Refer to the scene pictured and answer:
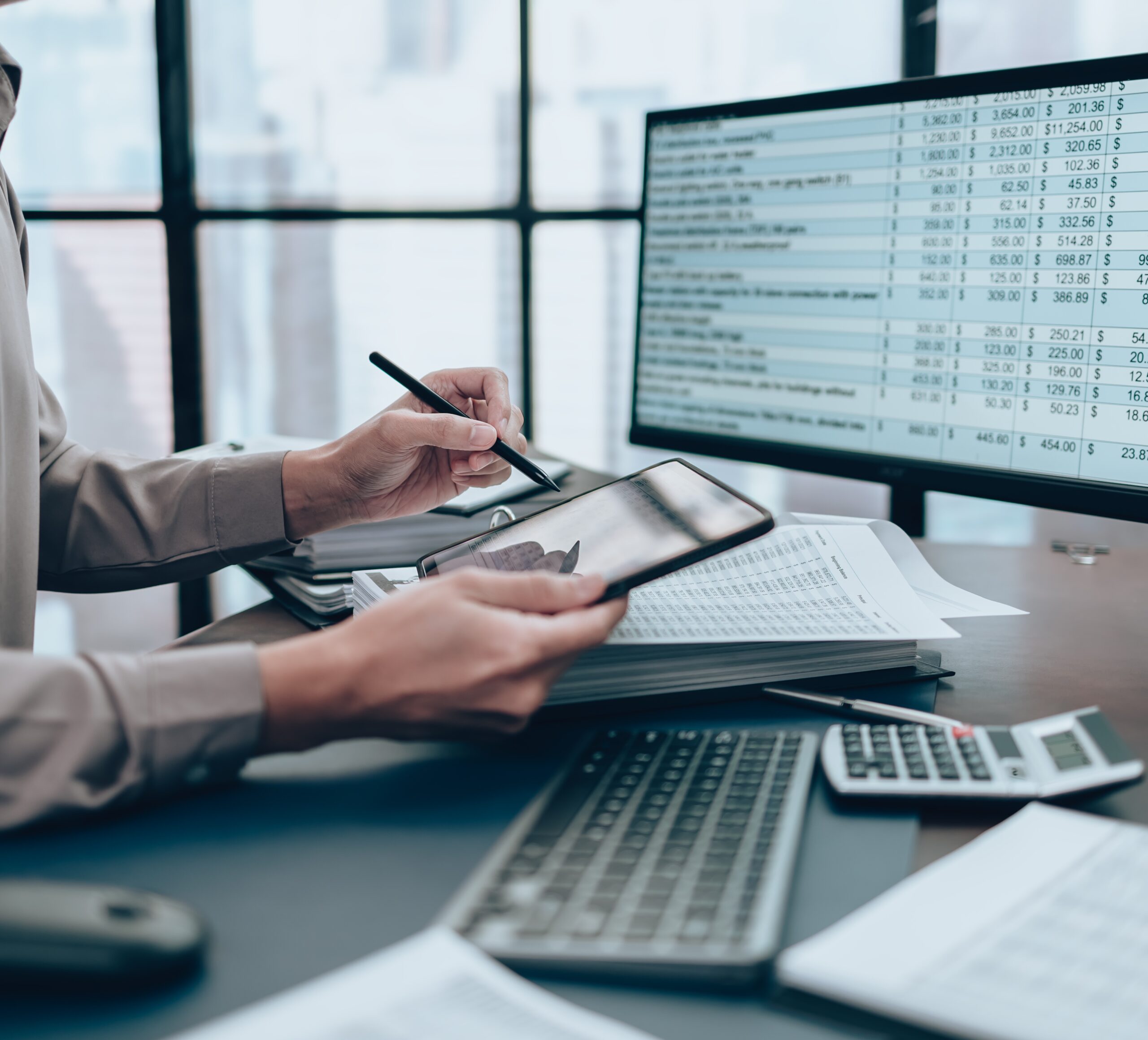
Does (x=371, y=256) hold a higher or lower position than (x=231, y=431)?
higher

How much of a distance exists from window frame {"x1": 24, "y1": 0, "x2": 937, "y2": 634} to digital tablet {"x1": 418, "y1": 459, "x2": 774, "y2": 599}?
107 centimetres

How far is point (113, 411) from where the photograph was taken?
1.91m

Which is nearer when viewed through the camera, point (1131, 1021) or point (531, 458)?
point (1131, 1021)

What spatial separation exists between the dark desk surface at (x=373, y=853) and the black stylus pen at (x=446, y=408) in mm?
325

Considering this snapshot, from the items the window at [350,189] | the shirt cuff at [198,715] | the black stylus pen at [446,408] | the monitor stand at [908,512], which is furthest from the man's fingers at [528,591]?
the window at [350,189]

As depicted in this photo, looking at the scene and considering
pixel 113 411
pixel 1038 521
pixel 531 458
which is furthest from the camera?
pixel 113 411

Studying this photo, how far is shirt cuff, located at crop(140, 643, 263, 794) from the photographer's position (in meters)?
0.50

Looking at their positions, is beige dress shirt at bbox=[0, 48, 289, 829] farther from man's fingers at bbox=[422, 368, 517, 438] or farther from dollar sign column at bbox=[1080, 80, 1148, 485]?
dollar sign column at bbox=[1080, 80, 1148, 485]

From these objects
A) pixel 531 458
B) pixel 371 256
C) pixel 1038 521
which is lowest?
pixel 1038 521

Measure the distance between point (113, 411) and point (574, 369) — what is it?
0.87 meters

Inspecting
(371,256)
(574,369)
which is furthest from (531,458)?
(371,256)

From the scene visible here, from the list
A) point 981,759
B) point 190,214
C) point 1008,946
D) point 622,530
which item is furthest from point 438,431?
point 190,214

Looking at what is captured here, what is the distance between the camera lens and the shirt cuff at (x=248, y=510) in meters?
0.93

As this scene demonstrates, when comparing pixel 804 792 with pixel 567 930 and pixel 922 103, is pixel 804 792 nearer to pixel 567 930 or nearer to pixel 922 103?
pixel 567 930
